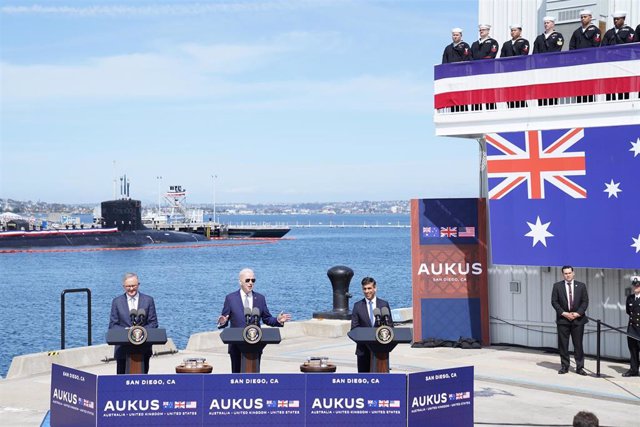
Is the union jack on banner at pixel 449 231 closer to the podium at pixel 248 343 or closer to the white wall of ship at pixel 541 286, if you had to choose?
the white wall of ship at pixel 541 286

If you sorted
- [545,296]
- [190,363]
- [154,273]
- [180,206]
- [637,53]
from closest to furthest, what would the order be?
[190,363] → [637,53] → [545,296] → [154,273] → [180,206]

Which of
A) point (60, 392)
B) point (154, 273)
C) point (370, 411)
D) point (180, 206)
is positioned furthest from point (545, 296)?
point (180, 206)

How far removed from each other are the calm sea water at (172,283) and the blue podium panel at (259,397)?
23.9m

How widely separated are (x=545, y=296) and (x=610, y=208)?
273 centimetres

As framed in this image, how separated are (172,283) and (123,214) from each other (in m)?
48.4

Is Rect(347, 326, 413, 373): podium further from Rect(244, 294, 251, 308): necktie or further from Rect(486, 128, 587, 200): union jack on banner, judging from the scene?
Rect(486, 128, 587, 200): union jack on banner

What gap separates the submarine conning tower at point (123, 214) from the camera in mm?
128200

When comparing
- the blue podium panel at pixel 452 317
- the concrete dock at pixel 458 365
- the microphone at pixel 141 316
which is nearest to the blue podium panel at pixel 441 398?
the concrete dock at pixel 458 365

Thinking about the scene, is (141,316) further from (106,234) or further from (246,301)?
(106,234)

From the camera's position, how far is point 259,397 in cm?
1037

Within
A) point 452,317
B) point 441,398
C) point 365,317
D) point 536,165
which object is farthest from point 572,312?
point 441,398

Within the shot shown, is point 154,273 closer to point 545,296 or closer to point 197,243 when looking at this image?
point 197,243

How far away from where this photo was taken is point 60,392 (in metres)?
10.9

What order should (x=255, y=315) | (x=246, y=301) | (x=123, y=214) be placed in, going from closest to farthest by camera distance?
(x=255, y=315)
(x=246, y=301)
(x=123, y=214)
